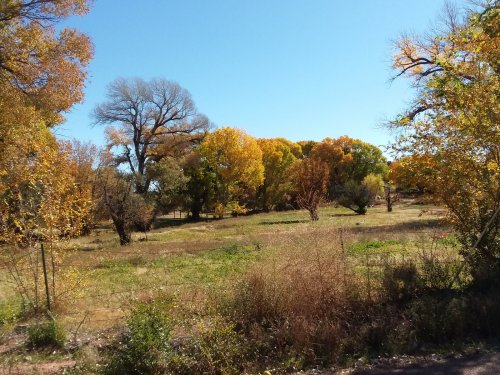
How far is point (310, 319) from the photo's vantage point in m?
6.52

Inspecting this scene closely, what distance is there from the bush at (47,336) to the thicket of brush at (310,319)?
1276mm

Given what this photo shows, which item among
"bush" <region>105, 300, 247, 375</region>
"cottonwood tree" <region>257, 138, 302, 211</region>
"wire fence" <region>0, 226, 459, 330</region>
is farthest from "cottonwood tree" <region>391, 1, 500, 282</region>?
"cottonwood tree" <region>257, 138, 302, 211</region>

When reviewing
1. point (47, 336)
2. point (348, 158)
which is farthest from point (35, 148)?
point (348, 158)

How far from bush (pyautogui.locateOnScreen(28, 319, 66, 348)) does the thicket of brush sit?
1276 mm

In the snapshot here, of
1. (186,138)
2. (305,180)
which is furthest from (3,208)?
(186,138)

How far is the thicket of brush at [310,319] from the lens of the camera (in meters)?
5.79

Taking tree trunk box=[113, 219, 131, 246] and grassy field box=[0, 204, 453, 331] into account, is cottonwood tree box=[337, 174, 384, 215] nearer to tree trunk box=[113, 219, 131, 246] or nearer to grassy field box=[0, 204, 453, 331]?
tree trunk box=[113, 219, 131, 246]

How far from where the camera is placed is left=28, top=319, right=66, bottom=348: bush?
22.3 feet

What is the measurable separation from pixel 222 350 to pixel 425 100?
21.9 ft

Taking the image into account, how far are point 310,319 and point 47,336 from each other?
13.3ft

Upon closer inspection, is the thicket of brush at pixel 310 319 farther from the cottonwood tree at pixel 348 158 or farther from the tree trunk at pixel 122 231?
the cottonwood tree at pixel 348 158

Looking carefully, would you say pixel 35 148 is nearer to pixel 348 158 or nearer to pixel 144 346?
pixel 144 346

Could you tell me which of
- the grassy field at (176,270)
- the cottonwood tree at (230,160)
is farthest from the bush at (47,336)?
the cottonwood tree at (230,160)

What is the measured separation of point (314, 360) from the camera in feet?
19.7
